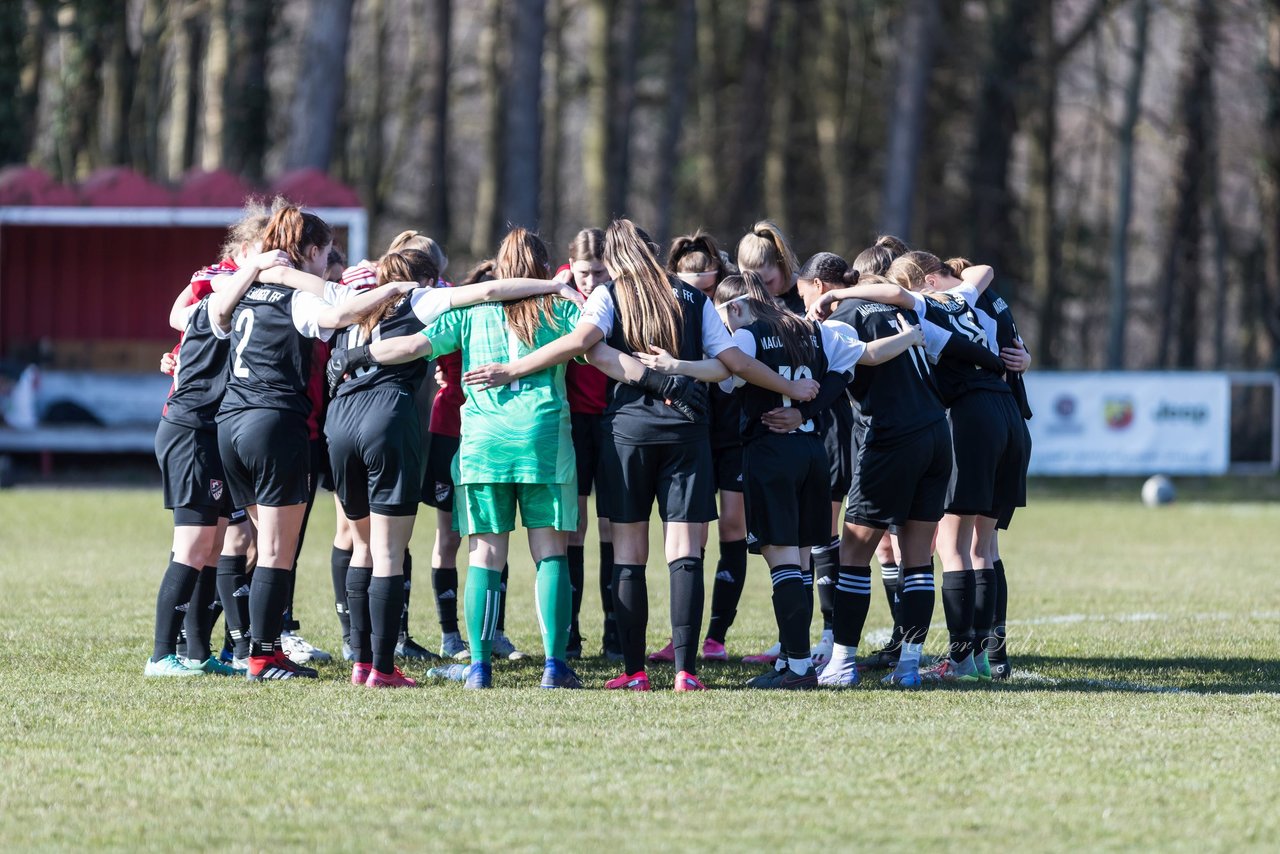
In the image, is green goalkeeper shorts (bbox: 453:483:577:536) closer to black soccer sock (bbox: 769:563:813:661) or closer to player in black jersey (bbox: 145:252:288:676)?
black soccer sock (bbox: 769:563:813:661)

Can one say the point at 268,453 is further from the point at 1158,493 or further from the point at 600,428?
the point at 1158,493

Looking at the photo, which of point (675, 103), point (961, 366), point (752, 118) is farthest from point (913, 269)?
point (752, 118)

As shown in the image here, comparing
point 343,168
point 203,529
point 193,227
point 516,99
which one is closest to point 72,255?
point 193,227

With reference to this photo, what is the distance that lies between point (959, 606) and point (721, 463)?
1.30 m

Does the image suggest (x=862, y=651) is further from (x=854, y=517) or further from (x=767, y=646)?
(x=854, y=517)

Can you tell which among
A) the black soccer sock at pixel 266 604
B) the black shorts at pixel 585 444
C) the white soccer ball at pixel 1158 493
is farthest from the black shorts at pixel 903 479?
the white soccer ball at pixel 1158 493

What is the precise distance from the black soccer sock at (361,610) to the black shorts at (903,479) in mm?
2139

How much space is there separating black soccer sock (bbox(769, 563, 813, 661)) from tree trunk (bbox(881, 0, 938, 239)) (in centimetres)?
1894

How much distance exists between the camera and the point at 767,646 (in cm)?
873

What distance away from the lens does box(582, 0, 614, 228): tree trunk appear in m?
26.1

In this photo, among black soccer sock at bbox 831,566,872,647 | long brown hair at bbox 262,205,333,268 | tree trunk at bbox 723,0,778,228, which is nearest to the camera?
long brown hair at bbox 262,205,333,268

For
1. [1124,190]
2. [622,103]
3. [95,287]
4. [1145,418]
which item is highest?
[622,103]

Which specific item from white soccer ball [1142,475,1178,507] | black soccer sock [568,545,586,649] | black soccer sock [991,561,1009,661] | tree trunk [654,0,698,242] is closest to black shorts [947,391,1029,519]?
black soccer sock [991,561,1009,661]

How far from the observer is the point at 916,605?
24.2 feet
